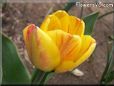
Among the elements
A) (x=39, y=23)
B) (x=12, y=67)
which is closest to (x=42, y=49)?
(x=12, y=67)

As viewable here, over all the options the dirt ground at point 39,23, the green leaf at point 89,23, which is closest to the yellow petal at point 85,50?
the green leaf at point 89,23

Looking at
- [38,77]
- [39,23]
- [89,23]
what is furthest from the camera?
[39,23]

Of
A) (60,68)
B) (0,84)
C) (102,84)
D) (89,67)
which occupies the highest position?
(60,68)

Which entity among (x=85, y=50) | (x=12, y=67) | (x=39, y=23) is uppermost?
(x=85, y=50)

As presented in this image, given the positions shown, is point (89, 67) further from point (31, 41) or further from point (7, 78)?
point (31, 41)

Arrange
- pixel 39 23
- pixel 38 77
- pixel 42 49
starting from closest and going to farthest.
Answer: pixel 42 49, pixel 38 77, pixel 39 23

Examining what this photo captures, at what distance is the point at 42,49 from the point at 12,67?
7.3 inches

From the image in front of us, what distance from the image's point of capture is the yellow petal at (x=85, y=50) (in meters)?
0.67

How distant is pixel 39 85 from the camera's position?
812mm

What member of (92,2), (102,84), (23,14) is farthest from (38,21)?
(92,2)

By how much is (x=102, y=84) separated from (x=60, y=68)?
90 cm

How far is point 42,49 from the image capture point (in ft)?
2.18

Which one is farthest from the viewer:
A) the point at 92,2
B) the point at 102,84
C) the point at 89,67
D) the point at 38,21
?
the point at 38,21

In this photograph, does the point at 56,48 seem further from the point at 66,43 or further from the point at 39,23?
the point at 39,23
